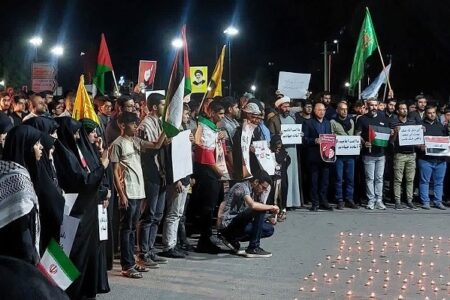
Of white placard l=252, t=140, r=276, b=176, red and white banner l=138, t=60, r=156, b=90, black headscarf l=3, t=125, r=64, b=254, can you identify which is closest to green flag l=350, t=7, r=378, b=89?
red and white banner l=138, t=60, r=156, b=90

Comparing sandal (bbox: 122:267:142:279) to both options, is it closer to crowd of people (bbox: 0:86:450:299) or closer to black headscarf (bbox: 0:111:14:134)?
crowd of people (bbox: 0:86:450:299)

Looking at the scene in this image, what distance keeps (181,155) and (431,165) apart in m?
6.57

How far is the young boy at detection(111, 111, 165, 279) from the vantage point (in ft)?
24.9

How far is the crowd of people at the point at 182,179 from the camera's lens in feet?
17.8

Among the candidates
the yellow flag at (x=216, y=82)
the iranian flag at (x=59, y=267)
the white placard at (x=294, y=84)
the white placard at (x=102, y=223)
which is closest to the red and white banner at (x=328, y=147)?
the white placard at (x=294, y=84)

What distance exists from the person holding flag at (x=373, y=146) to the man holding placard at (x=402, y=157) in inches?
7.6

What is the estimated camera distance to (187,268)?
8320mm

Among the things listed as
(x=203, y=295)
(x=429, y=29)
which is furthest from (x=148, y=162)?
(x=429, y=29)

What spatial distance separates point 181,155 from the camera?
8.55 m

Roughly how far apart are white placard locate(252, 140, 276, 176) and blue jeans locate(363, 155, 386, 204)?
356 centimetres

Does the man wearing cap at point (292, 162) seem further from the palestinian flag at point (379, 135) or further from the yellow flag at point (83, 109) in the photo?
the yellow flag at point (83, 109)

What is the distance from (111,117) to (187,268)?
243 cm

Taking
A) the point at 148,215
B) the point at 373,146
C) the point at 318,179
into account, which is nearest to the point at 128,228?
the point at 148,215

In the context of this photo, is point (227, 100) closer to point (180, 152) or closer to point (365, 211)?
point (180, 152)
